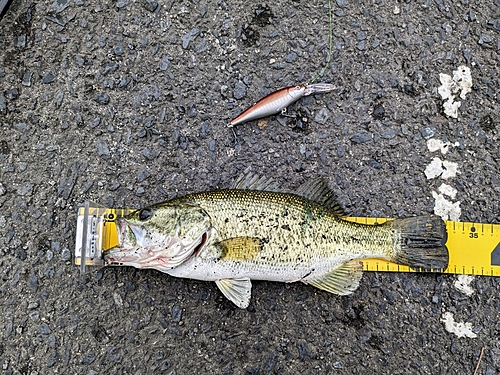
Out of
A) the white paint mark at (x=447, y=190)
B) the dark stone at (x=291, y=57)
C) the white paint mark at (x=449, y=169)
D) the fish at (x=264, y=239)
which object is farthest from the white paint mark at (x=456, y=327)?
the dark stone at (x=291, y=57)

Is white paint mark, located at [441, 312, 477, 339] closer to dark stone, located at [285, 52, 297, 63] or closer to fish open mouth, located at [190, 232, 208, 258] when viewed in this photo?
fish open mouth, located at [190, 232, 208, 258]

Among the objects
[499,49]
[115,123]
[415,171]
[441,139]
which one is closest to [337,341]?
[415,171]

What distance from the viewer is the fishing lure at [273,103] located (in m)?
3.50

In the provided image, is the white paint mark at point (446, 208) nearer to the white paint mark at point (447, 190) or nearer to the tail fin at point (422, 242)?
the white paint mark at point (447, 190)

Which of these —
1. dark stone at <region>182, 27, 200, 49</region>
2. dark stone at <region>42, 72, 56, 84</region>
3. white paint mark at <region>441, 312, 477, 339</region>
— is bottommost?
white paint mark at <region>441, 312, 477, 339</region>

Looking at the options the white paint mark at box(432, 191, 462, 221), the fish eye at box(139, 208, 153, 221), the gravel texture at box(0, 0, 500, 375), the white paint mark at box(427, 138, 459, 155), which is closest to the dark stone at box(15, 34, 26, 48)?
the gravel texture at box(0, 0, 500, 375)

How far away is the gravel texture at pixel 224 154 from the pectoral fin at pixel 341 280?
19 centimetres

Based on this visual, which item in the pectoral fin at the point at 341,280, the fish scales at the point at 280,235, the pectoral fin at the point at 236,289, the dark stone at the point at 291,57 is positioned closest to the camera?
the fish scales at the point at 280,235

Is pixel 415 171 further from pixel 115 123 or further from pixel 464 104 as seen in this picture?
pixel 115 123

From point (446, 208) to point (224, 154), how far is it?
1.86 metres

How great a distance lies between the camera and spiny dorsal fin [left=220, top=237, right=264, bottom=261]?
3.09m

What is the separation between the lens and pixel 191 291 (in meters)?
3.49

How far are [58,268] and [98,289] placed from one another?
0.35 metres

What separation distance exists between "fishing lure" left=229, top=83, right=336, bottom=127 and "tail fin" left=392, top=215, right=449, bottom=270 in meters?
1.24
